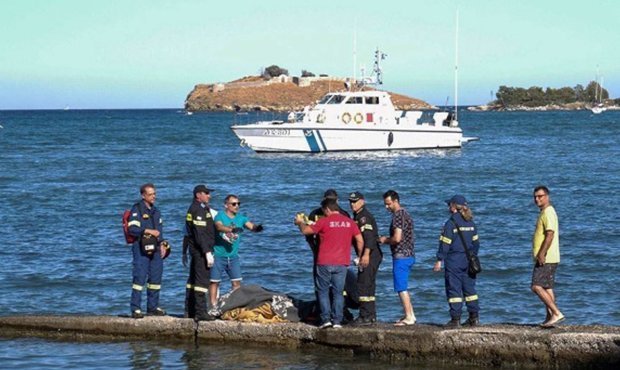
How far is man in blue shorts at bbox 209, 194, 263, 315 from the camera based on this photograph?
13594mm

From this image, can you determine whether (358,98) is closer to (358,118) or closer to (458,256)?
(358,118)

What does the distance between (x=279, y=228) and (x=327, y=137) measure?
27447mm

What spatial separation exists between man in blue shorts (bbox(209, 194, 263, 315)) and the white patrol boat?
1547 inches

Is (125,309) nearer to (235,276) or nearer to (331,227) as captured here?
(235,276)

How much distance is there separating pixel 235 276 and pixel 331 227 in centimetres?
202

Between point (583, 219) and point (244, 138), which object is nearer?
point (583, 219)

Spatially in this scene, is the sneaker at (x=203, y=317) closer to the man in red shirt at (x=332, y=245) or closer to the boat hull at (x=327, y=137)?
the man in red shirt at (x=332, y=245)

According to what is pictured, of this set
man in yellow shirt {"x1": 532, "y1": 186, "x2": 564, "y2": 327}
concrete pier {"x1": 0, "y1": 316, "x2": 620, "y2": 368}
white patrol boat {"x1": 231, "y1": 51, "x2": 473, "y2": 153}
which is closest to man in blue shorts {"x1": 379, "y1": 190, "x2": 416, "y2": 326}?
concrete pier {"x1": 0, "y1": 316, "x2": 620, "y2": 368}

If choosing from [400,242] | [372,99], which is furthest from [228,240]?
[372,99]

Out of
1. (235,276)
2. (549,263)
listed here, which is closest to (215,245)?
(235,276)

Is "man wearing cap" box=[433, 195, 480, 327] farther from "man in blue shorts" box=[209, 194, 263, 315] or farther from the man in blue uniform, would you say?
the man in blue uniform

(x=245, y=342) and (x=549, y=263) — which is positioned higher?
(x=549, y=263)

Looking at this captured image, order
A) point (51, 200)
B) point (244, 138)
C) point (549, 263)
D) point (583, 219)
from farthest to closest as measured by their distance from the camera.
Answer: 1. point (244, 138)
2. point (51, 200)
3. point (583, 219)
4. point (549, 263)

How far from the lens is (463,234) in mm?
12562
